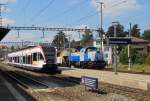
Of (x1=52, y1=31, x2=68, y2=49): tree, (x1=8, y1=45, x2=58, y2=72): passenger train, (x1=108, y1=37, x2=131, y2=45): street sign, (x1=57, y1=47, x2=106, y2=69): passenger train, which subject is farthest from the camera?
(x1=52, y1=31, x2=68, y2=49): tree

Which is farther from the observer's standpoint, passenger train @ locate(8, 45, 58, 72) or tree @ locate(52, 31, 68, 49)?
tree @ locate(52, 31, 68, 49)

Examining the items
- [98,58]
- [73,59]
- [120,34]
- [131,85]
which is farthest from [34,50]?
[120,34]

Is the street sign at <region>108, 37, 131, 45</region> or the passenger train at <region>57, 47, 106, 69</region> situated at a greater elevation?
the street sign at <region>108, 37, 131, 45</region>

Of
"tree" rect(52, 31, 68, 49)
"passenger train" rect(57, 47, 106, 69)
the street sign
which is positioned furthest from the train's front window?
"tree" rect(52, 31, 68, 49)

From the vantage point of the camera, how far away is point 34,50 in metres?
49.7

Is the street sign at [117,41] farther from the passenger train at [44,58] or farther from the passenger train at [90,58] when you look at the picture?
the passenger train at [90,58]

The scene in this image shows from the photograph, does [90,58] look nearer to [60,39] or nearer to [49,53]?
[49,53]

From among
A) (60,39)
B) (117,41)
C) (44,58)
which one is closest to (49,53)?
(44,58)

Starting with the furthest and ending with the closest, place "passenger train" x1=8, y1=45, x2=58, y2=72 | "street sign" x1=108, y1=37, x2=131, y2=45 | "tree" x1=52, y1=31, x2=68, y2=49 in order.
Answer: "tree" x1=52, y1=31, x2=68, y2=49 < "passenger train" x1=8, y1=45, x2=58, y2=72 < "street sign" x1=108, y1=37, x2=131, y2=45

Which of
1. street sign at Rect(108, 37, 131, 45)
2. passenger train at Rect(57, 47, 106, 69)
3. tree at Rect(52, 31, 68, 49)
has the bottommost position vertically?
passenger train at Rect(57, 47, 106, 69)

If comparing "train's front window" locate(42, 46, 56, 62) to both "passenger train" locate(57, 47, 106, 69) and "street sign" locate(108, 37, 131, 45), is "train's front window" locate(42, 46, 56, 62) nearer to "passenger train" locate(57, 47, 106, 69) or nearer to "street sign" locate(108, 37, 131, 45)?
"passenger train" locate(57, 47, 106, 69)

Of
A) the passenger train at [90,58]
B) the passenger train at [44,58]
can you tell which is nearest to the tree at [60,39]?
the passenger train at [90,58]

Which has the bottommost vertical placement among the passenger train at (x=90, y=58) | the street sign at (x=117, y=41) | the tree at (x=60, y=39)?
the passenger train at (x=90, y=58)

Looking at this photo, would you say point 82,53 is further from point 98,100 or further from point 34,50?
point 98,100
